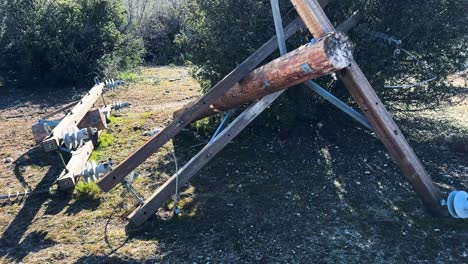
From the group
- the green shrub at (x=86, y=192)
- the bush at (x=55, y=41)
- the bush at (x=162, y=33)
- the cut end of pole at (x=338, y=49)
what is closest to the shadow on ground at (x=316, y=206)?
the green shrub at (x=86, y=192)

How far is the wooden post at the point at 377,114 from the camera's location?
4.12 m

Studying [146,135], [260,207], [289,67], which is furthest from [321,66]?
[146,135]

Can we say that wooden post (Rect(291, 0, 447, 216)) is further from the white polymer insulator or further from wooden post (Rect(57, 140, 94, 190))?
wooden post (Rect(57, 140, 94, 190))

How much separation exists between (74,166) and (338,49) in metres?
3.81

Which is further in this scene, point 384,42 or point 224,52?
point 224,52

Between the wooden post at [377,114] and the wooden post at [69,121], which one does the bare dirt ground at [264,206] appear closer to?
the wooden post at [377,114]

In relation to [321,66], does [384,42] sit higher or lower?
lower

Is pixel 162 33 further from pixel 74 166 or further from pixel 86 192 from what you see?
pixel 86 192

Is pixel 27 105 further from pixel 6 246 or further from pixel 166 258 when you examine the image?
pixel 166 258

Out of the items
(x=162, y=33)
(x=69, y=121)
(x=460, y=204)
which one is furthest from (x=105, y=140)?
(x=162, y=33)

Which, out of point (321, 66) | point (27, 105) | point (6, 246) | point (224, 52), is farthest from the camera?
point (27, 105)

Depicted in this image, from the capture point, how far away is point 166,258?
14.0ft

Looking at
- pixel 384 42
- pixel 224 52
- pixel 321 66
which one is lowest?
pixel 384 42

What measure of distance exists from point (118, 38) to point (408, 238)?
1019 centimetres
